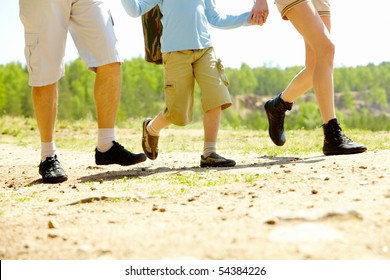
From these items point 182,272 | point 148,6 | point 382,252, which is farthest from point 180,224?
point 148,6

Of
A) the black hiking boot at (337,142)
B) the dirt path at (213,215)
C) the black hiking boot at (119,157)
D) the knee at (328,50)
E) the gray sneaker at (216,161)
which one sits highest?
the knee at (328,50)

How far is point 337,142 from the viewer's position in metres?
4.80

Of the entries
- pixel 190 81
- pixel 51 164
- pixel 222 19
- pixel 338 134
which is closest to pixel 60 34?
pixel 51 164

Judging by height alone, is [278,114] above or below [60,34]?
below

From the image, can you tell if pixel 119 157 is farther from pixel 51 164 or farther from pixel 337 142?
pixel 337 142

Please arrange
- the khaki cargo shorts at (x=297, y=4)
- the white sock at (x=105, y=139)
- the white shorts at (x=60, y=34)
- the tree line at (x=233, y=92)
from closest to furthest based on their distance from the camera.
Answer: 1. the white shorts at (x=60, y=34)
2. the khaki cargo shorts at (x=297, y=4)
3. the white sock at (x=105, y=139)
4. the tree line at (x=233, y=92)

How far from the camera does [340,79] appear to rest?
9625 centimetres

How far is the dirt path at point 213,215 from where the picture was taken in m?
2.20

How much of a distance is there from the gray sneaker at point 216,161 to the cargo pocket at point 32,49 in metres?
1.57

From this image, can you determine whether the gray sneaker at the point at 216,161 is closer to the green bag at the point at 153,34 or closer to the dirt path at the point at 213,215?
the dirt path at the point at 213,215

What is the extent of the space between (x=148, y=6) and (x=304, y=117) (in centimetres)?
5766

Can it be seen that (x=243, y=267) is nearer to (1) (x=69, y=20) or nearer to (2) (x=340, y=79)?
(1) (x=69, y=20)

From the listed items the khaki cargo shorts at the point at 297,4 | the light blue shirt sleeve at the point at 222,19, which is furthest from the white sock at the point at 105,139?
the khaki cargo shorts at the point at 297,4

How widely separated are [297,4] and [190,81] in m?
1.08
